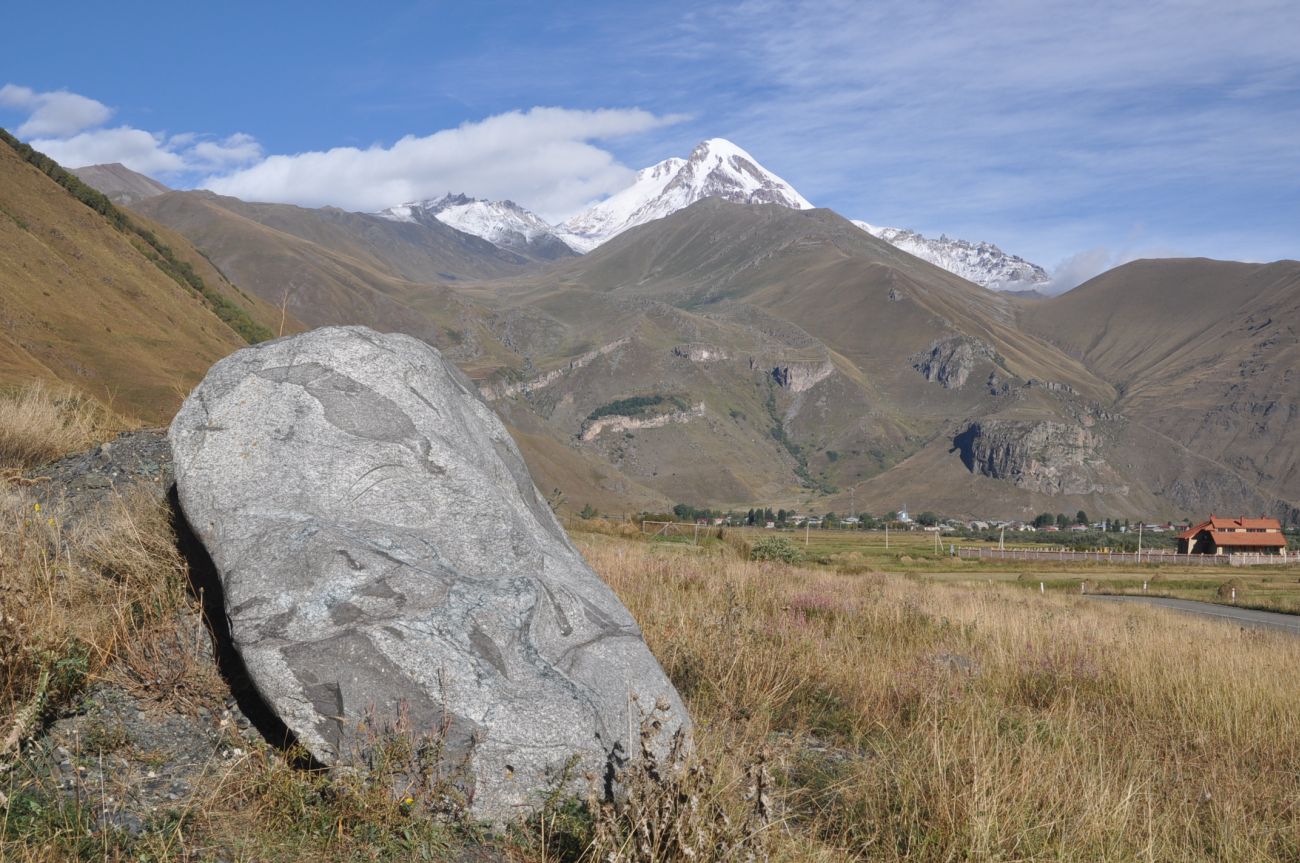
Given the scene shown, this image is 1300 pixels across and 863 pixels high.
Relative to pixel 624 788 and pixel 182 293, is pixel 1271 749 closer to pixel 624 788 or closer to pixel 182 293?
pixel 624 788

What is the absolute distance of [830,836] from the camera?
551 cm

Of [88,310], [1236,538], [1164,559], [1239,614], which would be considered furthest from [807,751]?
[1236,538]

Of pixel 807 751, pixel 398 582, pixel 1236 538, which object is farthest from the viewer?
pixel 1236 538

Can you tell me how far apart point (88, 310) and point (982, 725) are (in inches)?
2418

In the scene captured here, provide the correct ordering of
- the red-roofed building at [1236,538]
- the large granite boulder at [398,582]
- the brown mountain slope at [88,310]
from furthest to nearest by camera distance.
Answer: the red-roofed building at [1236,538] < the brown mountain slope at [88,310] < the large granite boulder at [398,582]

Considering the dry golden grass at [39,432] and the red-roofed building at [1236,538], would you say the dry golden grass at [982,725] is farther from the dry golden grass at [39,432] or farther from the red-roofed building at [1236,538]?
the red-roofed building at [1236,538]

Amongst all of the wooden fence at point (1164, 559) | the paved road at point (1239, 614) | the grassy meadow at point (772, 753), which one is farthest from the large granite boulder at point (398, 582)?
the wooden fence at point (1164, 559)

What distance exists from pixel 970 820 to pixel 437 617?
130 inches

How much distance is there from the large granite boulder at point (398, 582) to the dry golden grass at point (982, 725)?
1.01 meters

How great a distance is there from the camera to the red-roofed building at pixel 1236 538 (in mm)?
127312

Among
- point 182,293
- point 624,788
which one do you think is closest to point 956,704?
point 624,788

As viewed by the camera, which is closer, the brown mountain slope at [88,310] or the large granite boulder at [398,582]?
the large granite boulder at [398,582]

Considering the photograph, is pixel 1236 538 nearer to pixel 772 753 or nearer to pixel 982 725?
pixel 982 725

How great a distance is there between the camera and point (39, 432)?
12461 mm
